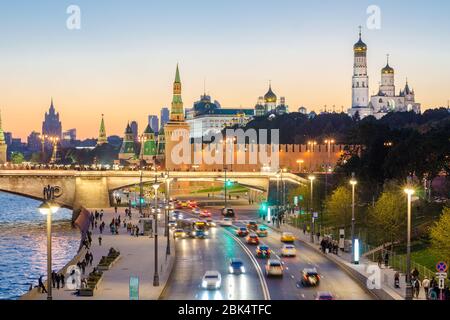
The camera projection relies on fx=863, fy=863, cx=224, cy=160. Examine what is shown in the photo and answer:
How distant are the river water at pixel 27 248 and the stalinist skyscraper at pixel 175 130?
62.6 m

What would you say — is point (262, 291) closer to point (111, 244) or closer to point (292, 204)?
point (111, 244)

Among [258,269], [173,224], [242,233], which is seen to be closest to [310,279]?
[258,269]

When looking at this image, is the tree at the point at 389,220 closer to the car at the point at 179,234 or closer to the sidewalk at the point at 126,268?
the sidewalk at the point at 126,268

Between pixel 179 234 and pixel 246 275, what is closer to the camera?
pixel 246 275

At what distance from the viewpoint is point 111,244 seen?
225 feet

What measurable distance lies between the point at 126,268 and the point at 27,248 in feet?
99.1

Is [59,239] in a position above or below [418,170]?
below

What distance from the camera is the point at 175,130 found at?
188 metres

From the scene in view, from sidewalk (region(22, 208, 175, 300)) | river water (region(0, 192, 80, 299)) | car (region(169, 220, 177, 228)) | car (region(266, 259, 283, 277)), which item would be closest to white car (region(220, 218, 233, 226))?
car (region(169, 220, 177, 228))

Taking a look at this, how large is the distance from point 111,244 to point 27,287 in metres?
13.7

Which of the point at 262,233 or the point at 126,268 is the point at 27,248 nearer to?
the point at 262,233

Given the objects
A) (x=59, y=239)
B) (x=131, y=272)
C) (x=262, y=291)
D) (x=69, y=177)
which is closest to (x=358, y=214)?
(x=59, y=239)

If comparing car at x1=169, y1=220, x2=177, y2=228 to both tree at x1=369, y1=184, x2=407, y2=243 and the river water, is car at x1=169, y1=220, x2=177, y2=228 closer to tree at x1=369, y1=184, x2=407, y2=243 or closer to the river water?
the river water

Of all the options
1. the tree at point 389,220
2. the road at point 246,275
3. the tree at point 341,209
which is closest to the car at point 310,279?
the road at point 246,275
